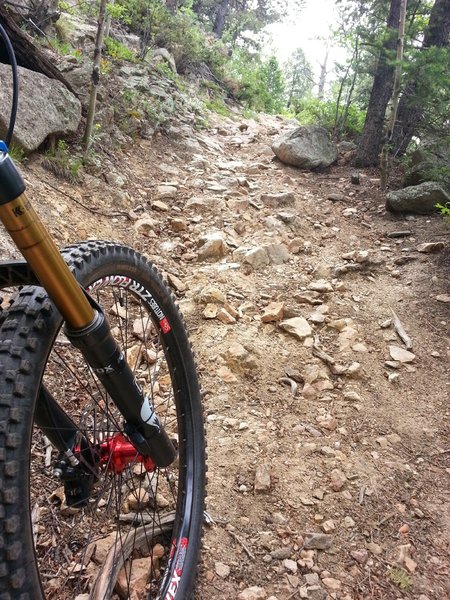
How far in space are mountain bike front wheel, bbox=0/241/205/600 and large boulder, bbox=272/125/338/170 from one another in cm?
643

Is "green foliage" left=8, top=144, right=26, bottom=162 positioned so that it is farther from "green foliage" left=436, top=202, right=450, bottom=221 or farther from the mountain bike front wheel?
"green foliage" left=436, top=202, right=450, bottom=221

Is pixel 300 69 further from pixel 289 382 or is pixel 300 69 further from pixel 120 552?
pixel 120 552

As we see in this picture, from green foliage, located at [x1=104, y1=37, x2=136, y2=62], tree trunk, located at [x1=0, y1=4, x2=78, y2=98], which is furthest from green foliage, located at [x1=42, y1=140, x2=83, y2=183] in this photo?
green foliage, located at [x1=104, y1=37, x2=136, y2=62]

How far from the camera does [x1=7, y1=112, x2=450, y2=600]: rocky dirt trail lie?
84.5 inches

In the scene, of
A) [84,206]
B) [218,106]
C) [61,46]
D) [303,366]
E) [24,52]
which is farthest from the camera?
[218,106]

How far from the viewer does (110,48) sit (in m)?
8.11

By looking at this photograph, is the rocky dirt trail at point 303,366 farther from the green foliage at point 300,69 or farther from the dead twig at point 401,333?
the green foliage at point 300,69

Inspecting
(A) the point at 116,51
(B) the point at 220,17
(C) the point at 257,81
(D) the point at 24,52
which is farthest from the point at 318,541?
(B) the point at 220,17

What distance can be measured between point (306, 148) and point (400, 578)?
23.1 feet

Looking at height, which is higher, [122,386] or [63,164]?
[63,164]

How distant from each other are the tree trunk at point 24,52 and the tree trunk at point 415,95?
5.07m

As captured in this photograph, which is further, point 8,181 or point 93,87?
point 93,87

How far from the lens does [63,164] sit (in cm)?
461

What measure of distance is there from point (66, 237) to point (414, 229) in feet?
13.6
